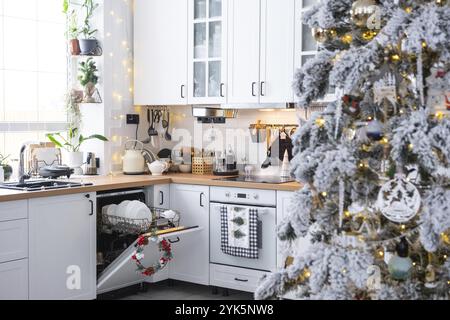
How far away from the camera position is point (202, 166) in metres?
5.42

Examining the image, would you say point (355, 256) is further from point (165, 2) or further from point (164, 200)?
point (165, 2)

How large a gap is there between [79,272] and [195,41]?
1.94 m

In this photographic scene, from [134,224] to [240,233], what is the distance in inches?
28.5

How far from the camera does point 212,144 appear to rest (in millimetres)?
5551

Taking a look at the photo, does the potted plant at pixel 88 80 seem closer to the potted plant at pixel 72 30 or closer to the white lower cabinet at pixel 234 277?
the potted plant at pixel 72 30

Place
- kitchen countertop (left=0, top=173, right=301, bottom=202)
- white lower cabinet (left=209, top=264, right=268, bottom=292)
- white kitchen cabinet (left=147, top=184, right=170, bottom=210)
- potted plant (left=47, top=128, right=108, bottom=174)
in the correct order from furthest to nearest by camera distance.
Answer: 1. potted plant (left=47, top=128, right=108, bottom=174)
2. white kitchen cabinet (left=147, top=184, right=170, bottom=210)
3. white lower cabinet (left=209, top=264, right=268, bottom=292)
4. kitchen countertop (left=0, top=173, right=301, bottom=202)

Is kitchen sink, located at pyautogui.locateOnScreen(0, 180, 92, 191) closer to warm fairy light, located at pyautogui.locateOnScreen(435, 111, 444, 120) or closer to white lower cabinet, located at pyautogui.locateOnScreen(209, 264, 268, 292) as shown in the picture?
white lower cabinet, located at pyautogui.locateOnScreen(209, 264, 268, 292)

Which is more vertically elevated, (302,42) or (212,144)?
(302,42)

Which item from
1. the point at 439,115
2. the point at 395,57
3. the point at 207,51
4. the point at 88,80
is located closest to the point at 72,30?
the point at 88,80

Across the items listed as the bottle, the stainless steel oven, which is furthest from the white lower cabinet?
the bottle

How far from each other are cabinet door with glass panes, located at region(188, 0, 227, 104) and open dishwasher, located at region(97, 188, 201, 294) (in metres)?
0.89

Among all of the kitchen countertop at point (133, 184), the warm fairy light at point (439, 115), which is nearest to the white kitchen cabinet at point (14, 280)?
the kitchen countertop at point (133, 184)

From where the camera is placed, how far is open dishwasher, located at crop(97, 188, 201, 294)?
459cm

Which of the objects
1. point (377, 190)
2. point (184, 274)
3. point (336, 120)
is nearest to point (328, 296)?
point (377, 190)
